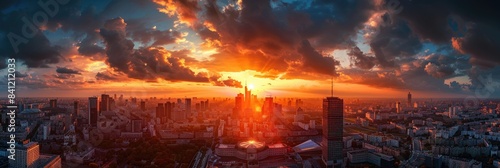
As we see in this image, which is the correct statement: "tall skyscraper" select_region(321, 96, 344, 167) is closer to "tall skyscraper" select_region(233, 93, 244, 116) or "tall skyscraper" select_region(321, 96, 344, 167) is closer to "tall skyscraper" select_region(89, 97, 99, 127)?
"tall skyscraper" select_region(233, 93, 244, 116)

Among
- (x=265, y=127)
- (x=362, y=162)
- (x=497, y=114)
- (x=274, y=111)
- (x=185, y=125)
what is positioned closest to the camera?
(x=362, y=162)

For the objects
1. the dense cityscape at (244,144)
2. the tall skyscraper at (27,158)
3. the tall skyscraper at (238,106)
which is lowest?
the dense cityscape at (244,144)

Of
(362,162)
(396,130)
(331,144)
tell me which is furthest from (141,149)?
(396,130)

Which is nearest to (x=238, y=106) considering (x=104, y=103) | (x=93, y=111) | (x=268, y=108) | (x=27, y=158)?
(x=268, y=108)

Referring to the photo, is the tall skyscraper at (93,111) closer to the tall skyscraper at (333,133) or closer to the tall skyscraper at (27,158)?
the tall skyscraper at (27,158)

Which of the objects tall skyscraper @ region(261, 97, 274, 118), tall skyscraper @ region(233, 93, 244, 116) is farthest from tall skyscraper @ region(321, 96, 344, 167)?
tall skyscraper @ region(233, 93, 244, 116)

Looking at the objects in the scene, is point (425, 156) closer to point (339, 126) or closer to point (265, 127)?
point (339, 126)

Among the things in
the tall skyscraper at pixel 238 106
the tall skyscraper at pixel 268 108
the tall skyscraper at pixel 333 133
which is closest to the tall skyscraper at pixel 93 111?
the tall skyscraper at pixel 238 106

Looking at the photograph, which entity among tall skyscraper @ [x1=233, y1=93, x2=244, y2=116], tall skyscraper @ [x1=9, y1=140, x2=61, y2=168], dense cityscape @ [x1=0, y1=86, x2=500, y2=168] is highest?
tall skyscraper @ [x1=233, y1=93, x2=244, y2=116]

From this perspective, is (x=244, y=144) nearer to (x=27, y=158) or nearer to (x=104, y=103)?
(x=27, y=158)
